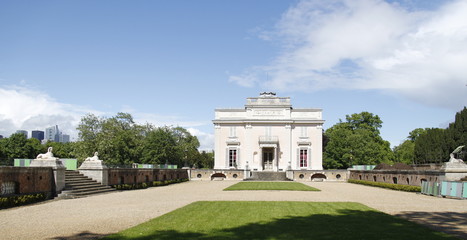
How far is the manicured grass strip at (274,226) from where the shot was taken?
1046 centimetres

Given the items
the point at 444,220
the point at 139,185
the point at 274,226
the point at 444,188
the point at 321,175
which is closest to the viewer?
the point at 274,226

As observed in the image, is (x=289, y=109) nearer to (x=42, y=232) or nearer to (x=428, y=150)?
(x=428, y=150)

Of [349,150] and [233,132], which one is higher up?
[233,132]

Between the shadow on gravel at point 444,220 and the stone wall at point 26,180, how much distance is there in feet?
52.0

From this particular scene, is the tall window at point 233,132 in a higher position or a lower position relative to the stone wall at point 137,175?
higher

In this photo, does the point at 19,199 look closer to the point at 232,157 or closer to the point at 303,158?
the point at 232,157

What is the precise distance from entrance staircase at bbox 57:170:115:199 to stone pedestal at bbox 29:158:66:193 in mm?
376

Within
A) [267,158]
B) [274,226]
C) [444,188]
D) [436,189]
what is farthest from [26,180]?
[267,158]

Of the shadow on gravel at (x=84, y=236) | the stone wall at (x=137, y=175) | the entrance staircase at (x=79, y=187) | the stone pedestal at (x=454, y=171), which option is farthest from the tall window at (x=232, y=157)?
the shadow on gravel at (x=84, y=236)

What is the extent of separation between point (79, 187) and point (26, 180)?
5.02m

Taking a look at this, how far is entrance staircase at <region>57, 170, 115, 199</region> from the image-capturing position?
22.2 m

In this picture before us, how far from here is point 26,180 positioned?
1930cm

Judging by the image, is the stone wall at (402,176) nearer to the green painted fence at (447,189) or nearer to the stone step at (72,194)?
the green painted fence at (447,189)

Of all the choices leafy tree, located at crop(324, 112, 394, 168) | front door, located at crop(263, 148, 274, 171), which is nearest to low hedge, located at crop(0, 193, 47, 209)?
front door, located at crop(263, 148, 274, 171)
